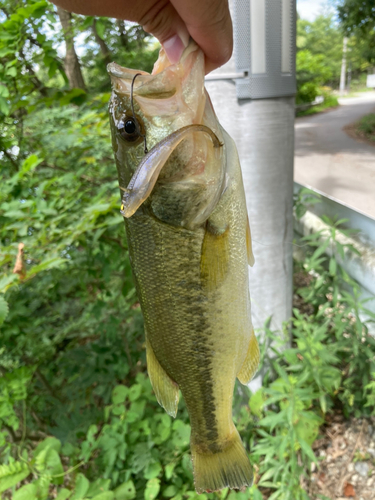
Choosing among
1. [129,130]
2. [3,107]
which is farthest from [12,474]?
[3,107]

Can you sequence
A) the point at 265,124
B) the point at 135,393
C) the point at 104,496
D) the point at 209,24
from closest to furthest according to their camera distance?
the point at 209,24 < the point at 104,496 < the point at 265,124 < the point at 135,393

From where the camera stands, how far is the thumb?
3.08ft

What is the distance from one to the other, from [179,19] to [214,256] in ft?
→ 2.20

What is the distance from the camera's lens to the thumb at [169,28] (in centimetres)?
94

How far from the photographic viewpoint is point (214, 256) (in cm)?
103

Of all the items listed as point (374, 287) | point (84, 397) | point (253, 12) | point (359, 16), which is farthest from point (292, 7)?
point (359, 16)

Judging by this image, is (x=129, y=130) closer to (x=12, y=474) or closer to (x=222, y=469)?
(x=222, y=469)

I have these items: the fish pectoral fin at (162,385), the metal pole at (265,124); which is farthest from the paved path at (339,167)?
the fish pectoral fin at (162,385)

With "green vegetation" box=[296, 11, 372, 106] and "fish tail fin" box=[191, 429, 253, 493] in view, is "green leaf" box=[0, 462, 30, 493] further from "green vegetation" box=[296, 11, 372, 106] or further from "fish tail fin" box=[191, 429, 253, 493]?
"green vegetation" box=[296, 11, 372, 106]

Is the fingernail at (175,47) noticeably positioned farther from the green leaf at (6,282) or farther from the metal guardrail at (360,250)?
the metal guardrail at (360,250)

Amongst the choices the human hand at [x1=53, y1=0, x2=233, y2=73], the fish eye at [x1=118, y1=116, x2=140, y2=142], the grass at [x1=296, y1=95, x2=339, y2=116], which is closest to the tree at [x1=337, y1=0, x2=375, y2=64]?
the grass at [x1=296, y1=95, x2=339, y2=116]

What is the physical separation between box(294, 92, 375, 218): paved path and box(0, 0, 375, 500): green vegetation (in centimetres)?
276

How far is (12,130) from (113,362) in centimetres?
205

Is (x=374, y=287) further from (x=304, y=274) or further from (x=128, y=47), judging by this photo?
(x=128, y=47)
